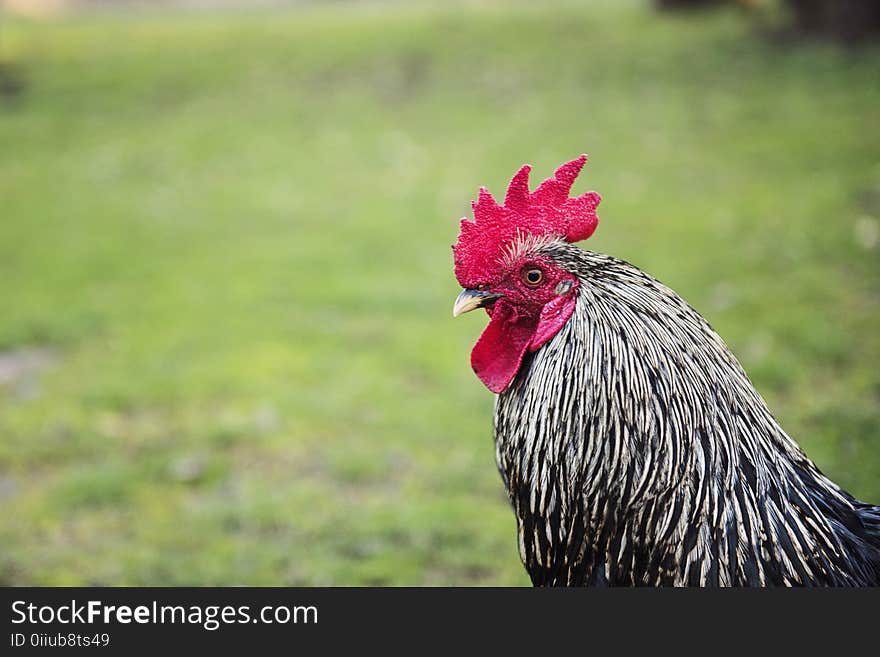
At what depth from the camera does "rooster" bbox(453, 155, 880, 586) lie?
2.50m

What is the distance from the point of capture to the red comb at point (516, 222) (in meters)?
2.73

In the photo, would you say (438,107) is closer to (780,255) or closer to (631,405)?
(780,255)

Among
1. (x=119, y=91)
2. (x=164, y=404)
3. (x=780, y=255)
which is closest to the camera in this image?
(x=164, y=404)

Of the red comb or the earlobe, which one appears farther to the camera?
the red comb

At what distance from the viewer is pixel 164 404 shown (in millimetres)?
5805

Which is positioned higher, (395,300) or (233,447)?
(395,300)

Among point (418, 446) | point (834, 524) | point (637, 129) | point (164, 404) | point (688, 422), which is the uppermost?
point (637, 129)

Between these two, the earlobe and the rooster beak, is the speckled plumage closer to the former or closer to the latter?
the earlobe

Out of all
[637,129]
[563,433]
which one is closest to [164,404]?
[563,433]

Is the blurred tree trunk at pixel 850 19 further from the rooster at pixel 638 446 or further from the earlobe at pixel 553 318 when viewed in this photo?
the earlobe at pixel 553 318

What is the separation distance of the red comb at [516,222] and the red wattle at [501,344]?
0.13m

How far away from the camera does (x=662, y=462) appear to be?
250 centimetres

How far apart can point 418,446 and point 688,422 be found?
2905 millimetres

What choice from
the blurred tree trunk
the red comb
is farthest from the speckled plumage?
the blurred tree trunk
